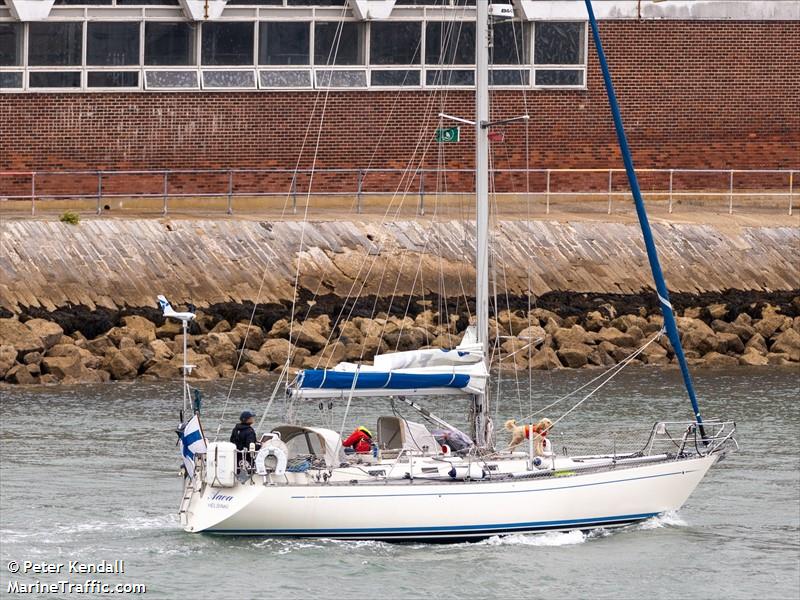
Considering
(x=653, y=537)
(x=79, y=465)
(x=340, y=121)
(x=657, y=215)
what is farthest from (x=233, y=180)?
(x=653, y=537)

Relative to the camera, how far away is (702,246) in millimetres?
42281

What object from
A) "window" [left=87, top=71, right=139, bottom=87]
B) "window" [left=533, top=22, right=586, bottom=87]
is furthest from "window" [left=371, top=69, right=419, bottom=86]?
"window" [left=87, top=71, right=139, bottom=87]

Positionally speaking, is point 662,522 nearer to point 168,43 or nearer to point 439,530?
A: point 439,530

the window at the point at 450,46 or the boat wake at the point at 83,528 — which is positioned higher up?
the window at the point at 450,46

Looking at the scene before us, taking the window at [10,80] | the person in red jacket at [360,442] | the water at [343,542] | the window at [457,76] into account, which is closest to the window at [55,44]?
the window at [10,80]

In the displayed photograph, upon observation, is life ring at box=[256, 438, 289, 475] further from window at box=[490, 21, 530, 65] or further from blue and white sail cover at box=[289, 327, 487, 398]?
window at box=[490, 21, 530, 65]

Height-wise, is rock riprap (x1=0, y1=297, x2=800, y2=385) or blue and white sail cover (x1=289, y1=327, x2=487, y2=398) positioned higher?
blue and white sail cover (x1=289, y1=327, x2=487, y2=398)

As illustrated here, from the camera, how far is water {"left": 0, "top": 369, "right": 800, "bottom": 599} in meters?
21.6

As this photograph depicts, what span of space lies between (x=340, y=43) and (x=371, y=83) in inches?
42.9

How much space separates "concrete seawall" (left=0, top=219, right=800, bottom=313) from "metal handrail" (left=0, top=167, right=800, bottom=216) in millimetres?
1278

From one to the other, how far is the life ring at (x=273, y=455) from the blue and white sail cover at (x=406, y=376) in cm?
83

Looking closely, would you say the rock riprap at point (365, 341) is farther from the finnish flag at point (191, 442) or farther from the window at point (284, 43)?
the finnish flag at point (191, 442)

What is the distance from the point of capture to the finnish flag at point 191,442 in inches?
896

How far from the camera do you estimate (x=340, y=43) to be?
43906mm
